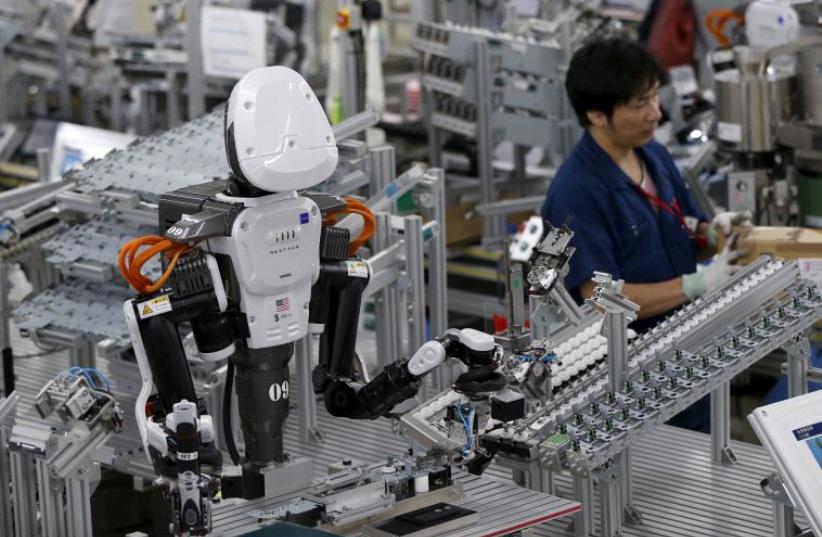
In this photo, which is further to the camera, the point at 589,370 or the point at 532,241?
the point at 532,241

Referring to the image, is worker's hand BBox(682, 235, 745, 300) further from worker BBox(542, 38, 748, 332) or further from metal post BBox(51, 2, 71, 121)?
metal post BBox(51, 2, 71, 121)

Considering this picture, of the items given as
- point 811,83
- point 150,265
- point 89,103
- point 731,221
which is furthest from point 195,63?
point 731,221

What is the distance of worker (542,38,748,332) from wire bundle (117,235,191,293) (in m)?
1.59

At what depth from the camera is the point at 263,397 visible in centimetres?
404

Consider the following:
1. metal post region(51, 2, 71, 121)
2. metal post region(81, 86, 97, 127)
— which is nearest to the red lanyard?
metal post region(51, 2, 71, 121)

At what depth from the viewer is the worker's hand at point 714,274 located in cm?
504

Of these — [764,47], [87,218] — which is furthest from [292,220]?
[764,47]

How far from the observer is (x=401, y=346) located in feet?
17.3

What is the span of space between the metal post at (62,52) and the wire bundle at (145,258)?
21.3 ft

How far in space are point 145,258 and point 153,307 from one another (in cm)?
11

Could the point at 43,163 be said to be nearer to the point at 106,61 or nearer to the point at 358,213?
the point at 358,213

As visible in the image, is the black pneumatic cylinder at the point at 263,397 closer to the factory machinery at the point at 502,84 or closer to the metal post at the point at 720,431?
the metal post at the point at 720,431

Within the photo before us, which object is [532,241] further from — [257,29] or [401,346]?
[257,29]

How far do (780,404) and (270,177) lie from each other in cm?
125
